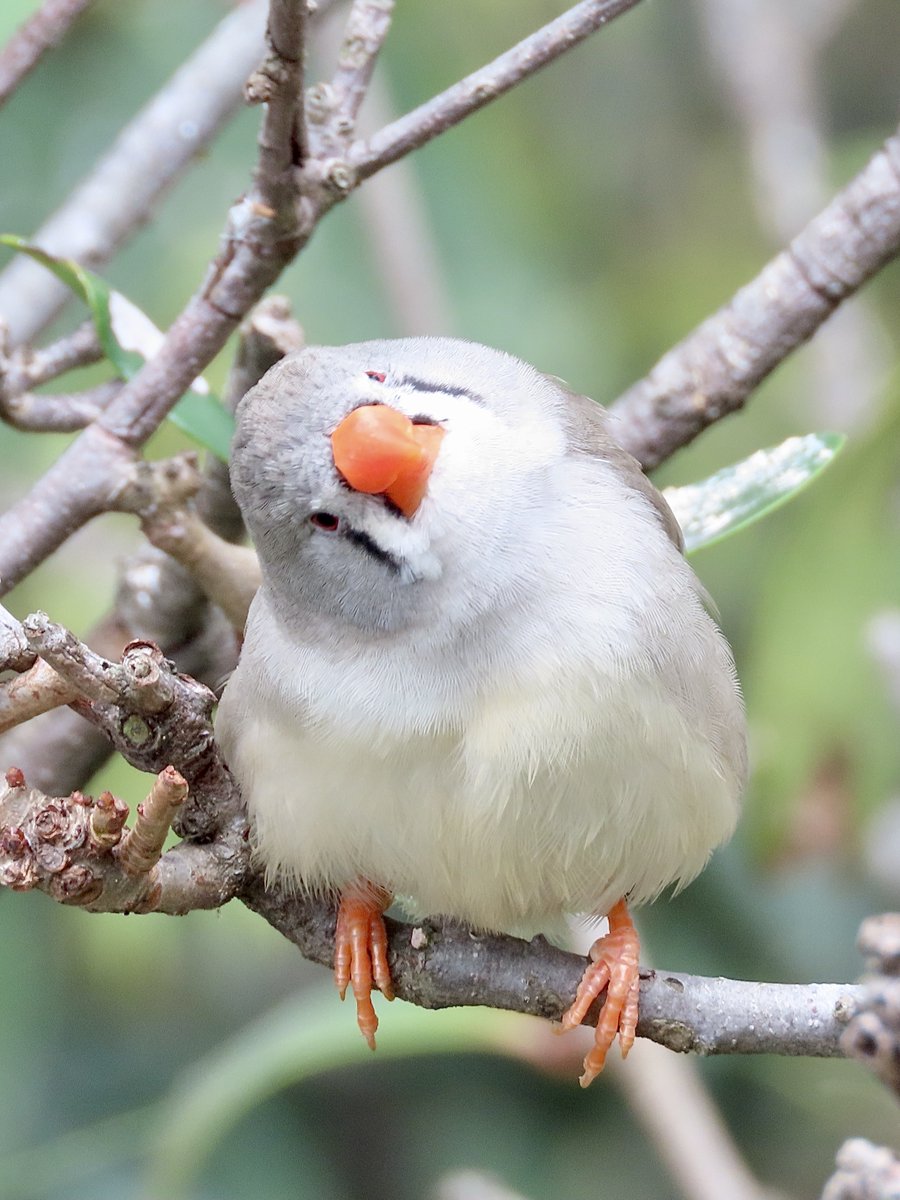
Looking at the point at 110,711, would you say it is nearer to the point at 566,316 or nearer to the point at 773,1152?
the point at 773,1152

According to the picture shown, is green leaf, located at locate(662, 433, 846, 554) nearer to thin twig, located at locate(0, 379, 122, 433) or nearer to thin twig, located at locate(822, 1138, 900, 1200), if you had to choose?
thin twig, located at locate(0, 379, 122, 433)

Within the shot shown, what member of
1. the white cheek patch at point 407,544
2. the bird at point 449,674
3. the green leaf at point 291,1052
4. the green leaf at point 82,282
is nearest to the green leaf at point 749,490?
the bird at point 449,674

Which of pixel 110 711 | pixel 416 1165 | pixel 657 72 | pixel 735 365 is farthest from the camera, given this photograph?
pixel 657 72

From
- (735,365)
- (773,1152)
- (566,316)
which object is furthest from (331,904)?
(566,316)

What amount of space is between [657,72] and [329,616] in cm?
374

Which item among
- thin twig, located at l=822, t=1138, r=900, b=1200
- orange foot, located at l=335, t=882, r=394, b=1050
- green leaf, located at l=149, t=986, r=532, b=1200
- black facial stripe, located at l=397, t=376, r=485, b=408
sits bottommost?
green leaf, located at l=149, t=986, r=532, b=1200

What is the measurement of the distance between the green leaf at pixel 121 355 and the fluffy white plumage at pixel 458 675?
0.34 m

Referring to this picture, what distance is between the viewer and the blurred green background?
269cm

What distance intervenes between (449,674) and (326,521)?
22cm

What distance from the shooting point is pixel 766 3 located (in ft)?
13.4

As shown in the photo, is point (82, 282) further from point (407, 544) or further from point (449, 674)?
point (449, 674)

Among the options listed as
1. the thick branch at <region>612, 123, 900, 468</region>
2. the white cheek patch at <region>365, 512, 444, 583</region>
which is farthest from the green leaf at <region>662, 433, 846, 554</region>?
the white cheek patch at <region>365, 512, 444, 583</region>

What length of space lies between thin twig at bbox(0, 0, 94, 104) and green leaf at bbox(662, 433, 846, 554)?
117cm

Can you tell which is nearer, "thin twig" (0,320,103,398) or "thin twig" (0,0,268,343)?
"thin twig" (0,320,103,398)
